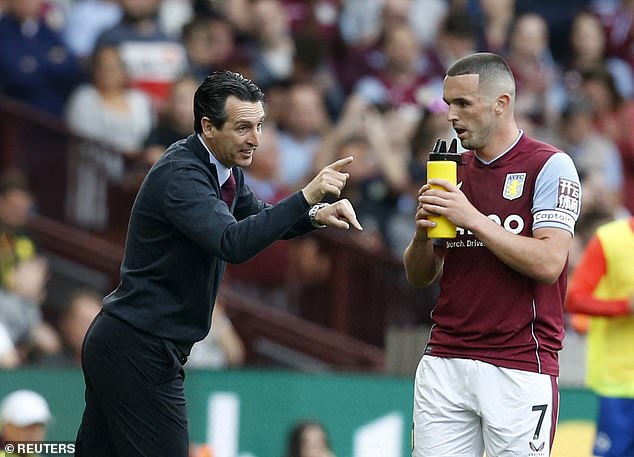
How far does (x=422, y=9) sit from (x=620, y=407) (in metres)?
7.09

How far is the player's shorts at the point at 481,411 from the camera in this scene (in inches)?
235

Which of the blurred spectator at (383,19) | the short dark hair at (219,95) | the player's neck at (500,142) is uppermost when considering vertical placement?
the blurred spectator at (383,19)

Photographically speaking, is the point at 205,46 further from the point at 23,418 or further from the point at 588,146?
the point at 23,418

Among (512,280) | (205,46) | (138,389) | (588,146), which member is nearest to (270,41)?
(205,46)

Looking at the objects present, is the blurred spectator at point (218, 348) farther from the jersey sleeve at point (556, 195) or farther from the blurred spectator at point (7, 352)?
the jersey sleeve at point (556, 195)

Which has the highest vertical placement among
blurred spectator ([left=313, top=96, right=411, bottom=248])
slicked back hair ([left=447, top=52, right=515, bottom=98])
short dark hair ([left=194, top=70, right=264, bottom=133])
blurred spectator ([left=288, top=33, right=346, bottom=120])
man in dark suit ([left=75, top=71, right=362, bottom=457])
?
blurred spectator ([left=288, top=33, right=346, bottom=120])

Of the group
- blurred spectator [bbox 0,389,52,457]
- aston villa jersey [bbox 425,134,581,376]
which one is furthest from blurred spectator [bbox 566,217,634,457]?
blurred spectator [bbox 0,389,52,457]

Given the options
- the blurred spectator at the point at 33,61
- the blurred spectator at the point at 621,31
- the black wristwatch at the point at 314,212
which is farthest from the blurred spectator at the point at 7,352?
the blurred spectator at the point at 621,31

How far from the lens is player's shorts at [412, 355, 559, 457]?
5961 mm

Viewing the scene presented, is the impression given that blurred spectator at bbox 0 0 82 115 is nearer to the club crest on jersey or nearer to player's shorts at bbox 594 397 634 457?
player's shorts at bbox 594 397 634 457

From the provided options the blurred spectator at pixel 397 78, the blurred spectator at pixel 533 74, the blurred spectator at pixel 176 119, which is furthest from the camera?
the blurred spectator at pixel 533 74

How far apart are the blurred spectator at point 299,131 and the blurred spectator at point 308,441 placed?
332cm

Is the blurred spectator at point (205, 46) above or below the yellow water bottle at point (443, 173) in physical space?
above

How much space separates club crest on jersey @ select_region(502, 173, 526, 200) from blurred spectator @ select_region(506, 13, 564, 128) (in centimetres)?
805
